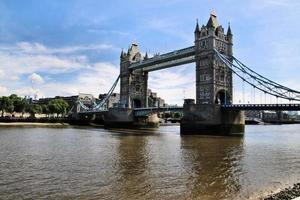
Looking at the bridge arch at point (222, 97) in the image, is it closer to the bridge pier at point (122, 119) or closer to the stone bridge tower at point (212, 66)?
the stone bridge tower at point (212, 66)

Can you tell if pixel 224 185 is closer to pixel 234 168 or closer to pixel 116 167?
pixel 234 168

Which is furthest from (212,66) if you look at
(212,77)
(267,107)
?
(267,107)

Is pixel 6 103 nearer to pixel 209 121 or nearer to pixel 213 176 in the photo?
pixel 209 121

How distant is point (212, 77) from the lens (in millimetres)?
61750

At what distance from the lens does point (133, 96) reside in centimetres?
9081

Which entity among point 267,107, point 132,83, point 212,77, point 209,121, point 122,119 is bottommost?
point 209,121

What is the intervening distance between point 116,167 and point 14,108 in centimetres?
8284

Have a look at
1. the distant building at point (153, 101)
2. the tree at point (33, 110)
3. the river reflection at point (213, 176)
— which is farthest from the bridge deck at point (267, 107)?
the distant building at point (153, 101)

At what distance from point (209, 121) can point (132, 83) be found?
4163 cm

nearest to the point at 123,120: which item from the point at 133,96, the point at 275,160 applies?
the point at 133,96

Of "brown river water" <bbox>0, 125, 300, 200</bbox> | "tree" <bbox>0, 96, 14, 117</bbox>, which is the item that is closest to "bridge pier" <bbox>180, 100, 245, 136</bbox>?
"brown river water" <bbox>0, 125, 300, 200</bbox>

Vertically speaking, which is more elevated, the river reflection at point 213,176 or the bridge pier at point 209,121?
the bridge pier at point 209,121

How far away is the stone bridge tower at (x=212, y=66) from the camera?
2447 inches

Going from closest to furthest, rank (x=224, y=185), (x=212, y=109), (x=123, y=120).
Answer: (x=224, y=185) < (x=212, y=109) < (x=123, y=120)
